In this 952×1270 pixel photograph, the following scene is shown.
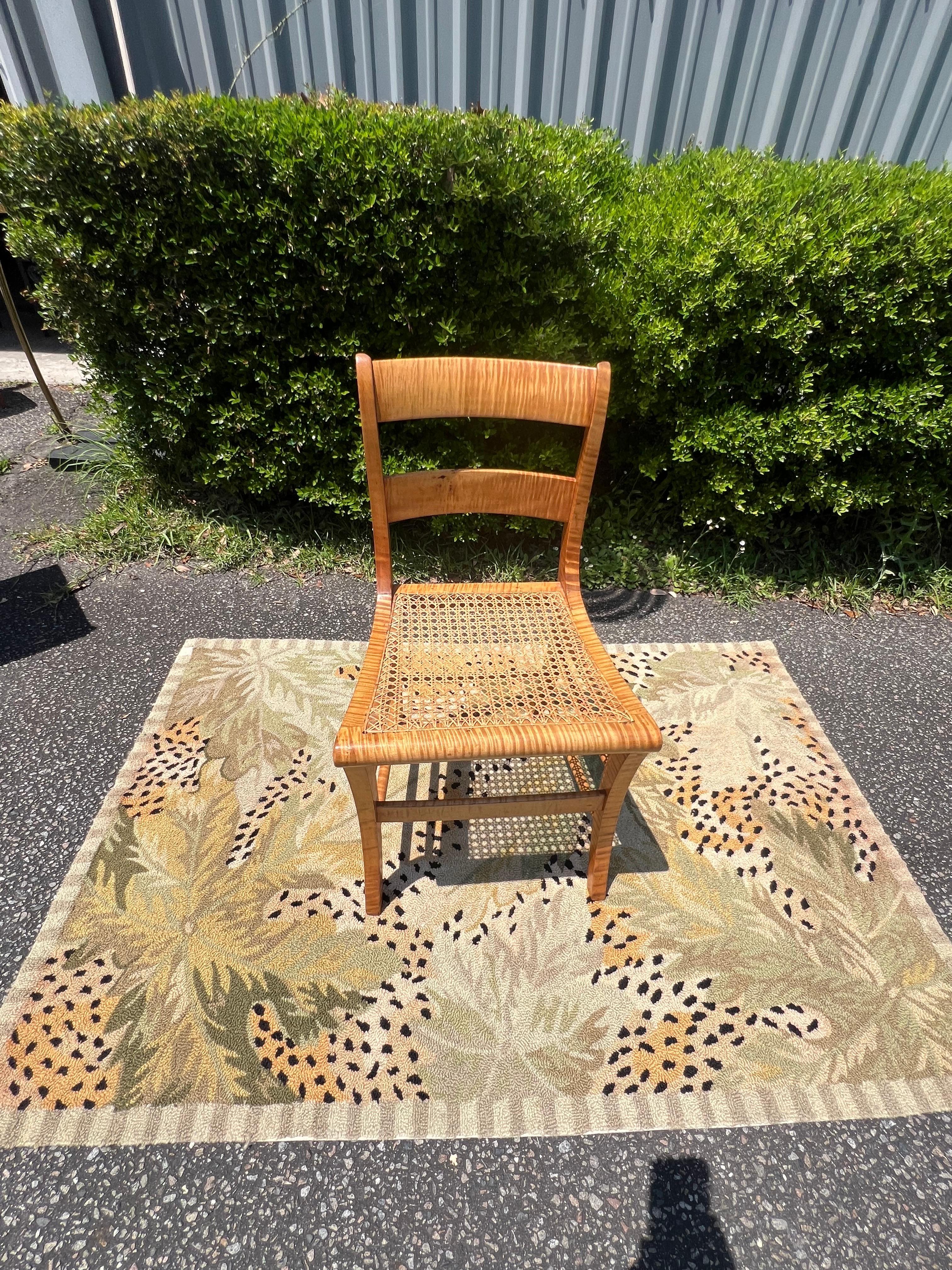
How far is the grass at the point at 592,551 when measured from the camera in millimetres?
2973

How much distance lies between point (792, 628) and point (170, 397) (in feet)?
9.95

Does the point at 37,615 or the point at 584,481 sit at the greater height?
the point at 584,481

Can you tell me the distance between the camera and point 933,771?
213 cm

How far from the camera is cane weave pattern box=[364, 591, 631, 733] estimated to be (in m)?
1.40

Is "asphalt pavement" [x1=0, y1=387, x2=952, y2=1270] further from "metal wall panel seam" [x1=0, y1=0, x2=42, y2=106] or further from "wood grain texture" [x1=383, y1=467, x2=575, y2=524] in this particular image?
"metal wall panel seam" [x1=0, y1=0, x2=42, y2=106]

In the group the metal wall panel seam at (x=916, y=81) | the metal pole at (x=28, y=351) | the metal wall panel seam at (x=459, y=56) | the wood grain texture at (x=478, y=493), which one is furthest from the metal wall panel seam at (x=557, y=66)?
the metal pole at (x=28, y=351)

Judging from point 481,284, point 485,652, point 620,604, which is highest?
point 481,284

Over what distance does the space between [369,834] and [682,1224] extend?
3.24 ft

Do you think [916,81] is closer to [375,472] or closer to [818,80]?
[818,80]

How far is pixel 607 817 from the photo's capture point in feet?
5.04

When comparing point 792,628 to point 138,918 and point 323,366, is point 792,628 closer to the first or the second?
point 323,366

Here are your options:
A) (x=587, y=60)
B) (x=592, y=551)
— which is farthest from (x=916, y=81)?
(x=592, y=551)

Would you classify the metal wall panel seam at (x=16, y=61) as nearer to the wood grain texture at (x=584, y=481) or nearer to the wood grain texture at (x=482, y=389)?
the wood grain texture at (x=482, y=389)

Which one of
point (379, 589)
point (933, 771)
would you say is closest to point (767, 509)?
point (933, 771)
